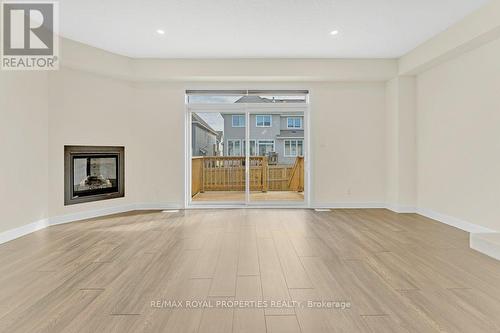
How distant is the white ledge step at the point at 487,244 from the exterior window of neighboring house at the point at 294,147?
11.7 feet

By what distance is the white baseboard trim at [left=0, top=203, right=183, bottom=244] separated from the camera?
162 inches

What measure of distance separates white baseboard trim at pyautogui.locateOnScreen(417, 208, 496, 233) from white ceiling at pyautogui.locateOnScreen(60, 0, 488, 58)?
9.34 ft

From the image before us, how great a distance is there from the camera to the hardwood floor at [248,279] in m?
2.05

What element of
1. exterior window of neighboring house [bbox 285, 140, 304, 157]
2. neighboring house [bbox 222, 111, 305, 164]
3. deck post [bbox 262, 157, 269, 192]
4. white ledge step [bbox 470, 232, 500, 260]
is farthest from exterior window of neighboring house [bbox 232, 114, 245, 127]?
white ledge step [bbox 470, 232, 500, 260]

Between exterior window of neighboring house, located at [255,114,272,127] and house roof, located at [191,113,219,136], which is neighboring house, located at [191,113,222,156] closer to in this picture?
house roof, located at [191,113,219,136]

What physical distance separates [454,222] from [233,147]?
13.7 feet

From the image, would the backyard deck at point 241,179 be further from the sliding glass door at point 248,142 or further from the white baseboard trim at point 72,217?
the white baseboard trim at point 72,217

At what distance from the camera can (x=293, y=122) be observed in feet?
21.6

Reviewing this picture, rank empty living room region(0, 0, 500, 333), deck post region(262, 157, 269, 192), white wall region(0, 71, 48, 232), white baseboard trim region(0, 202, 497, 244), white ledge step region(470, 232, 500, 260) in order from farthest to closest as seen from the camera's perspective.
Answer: deck post region(262, 157, 269, 192)
white baseboard trim region(0, 202, 497, 244)
white wall region(0, 71, 48, 232)
white ledge step region(470, 232, 500, 260)
empty living room region(0, 0, 500, 333)

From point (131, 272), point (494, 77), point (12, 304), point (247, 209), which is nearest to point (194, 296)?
point (131, 272)

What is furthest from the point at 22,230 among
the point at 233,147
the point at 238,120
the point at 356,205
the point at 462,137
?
the point at 462,137

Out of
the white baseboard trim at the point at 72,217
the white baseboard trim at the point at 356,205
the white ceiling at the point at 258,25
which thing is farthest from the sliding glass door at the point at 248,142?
the white ceiling at the point at 258,25

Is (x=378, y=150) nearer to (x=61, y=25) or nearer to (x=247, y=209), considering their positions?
(x=247, y=209)

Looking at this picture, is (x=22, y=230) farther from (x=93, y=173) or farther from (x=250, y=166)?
(x=250, y=166)
